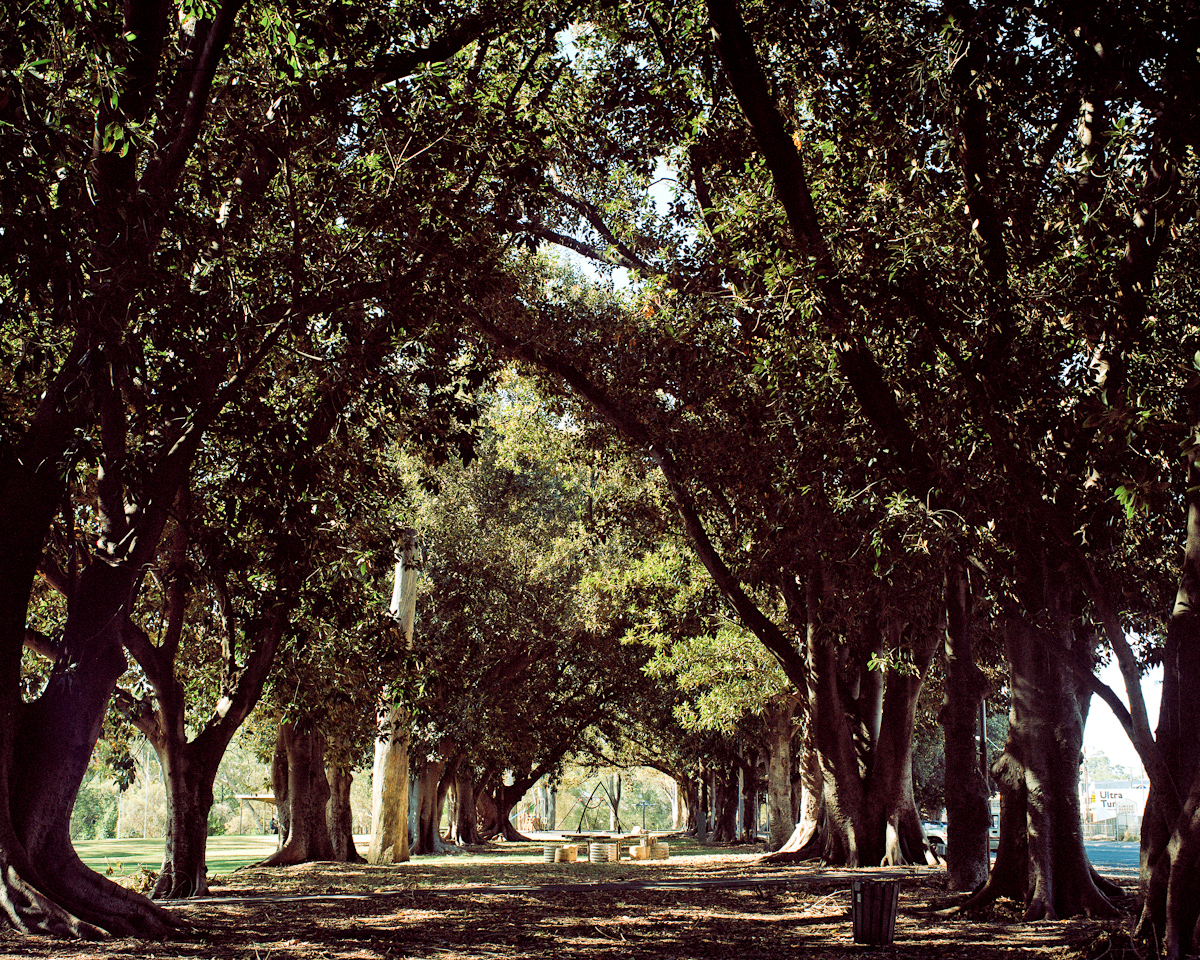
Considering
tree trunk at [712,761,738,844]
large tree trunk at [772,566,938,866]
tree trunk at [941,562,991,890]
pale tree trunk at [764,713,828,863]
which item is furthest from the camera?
tree trunk at [712,761,738,844]

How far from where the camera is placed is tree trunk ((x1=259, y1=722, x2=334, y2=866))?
2355cm

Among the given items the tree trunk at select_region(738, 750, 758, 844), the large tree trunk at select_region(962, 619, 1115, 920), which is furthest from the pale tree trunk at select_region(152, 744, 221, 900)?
the tree trunk at select_region(738, 750, 758, 844)

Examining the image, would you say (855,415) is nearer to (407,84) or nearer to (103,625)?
(407,84)

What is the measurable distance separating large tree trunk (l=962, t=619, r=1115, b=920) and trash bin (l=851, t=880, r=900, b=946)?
7.59 ft

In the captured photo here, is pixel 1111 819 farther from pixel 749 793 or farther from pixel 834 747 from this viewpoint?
pixel 834 747

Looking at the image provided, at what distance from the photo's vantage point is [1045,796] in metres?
11.4

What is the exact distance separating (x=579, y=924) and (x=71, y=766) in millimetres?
5531

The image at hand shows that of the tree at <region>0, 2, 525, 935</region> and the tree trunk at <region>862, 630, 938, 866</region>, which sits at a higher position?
the tree at <region>0, 2, 525, 935</region>

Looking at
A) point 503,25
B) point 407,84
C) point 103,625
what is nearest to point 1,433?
point 103,625

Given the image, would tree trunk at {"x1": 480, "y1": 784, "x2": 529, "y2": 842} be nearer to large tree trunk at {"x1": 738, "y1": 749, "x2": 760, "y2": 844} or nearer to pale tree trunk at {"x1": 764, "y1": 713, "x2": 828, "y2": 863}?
large tree trunk at {"x1": 738, "y1": 749, "x2": 760, "y2": 844}

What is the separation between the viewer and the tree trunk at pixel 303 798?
927 inches

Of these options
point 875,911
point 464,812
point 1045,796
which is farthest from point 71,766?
point 464,812

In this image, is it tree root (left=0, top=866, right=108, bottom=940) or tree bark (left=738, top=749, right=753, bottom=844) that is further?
tree bark (left=738, top=749, right=753, bottom=844)

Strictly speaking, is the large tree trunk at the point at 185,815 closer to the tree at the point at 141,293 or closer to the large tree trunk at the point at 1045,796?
the tree at the point at 141,293
